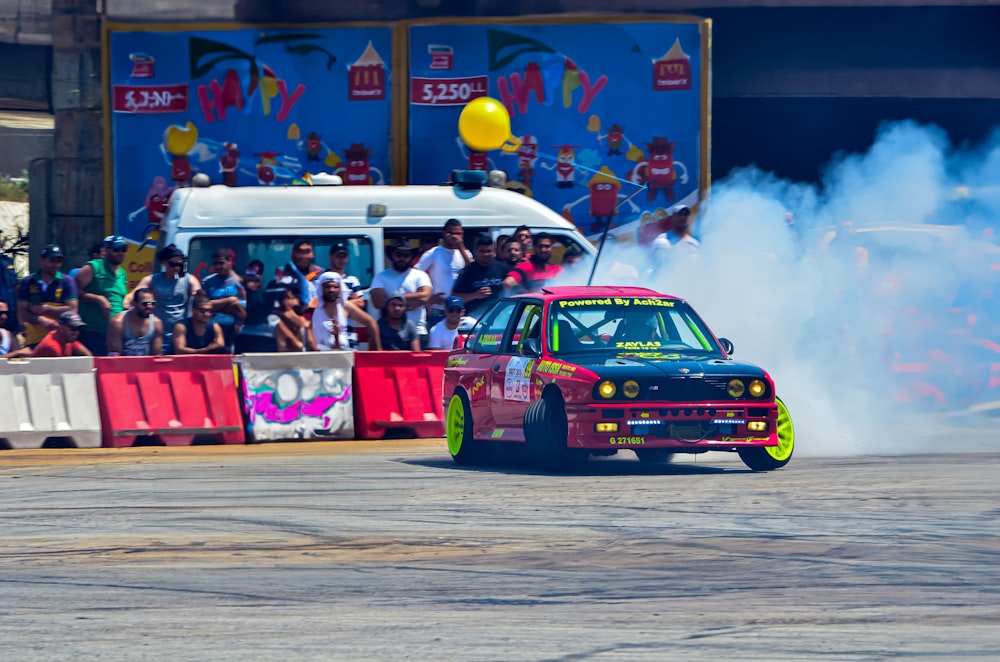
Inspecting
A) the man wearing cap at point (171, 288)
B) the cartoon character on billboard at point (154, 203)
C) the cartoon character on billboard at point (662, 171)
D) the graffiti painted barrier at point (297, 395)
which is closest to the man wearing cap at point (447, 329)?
the graffiti painted barrier at point (297, 395)

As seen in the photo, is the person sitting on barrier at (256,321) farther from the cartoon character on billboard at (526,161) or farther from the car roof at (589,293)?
the cartoon character on billboard at (526,161)

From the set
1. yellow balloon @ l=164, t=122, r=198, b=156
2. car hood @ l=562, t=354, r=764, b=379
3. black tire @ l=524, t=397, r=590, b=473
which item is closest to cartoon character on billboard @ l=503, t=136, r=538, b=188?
yellow balloon @ l=164, t=122, r=198, b=156

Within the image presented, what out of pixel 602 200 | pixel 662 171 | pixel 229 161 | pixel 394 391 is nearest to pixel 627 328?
pixel 394 391

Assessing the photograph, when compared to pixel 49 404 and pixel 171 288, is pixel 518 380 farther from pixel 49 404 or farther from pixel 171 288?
pixel 49 404

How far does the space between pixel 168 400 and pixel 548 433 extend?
195 inches

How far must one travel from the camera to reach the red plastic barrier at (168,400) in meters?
14.9

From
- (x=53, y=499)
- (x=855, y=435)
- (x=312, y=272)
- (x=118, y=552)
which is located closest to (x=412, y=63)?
(x=312, y=272)

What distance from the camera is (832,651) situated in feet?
18.9

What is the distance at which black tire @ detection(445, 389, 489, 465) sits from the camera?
1241 cm

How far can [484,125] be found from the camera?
19.8 metres

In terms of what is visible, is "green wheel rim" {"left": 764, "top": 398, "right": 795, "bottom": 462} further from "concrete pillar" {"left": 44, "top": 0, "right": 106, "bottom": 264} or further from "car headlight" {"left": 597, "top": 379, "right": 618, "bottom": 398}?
"concrete pillar" {"left": 44, "top": 0, "right": 106, "bottom": 264}

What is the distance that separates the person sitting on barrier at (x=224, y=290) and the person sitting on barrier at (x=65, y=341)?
125cm

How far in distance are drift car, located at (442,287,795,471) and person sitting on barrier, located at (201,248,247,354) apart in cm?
345

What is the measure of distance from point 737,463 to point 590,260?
3.85 m
